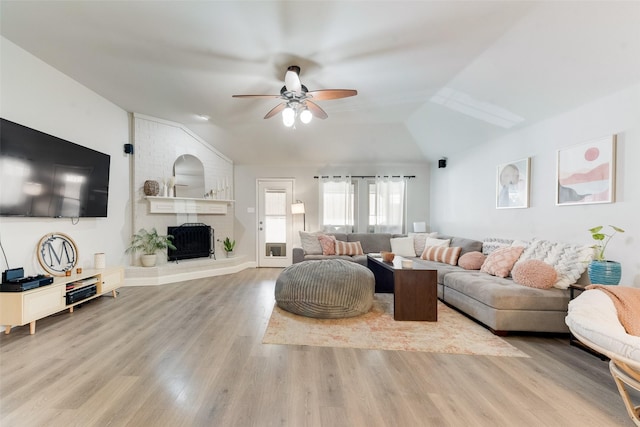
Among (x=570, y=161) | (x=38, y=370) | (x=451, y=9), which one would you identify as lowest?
(x=38, y=370)

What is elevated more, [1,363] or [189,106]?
[189,106]

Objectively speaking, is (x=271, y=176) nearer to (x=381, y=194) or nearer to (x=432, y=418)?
(x=381, y=194)

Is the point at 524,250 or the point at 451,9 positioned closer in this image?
the point at 451,9

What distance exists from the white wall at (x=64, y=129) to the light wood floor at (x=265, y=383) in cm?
101

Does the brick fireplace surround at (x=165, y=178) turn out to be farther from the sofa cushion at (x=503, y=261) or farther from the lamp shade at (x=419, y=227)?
the sofa cushion at (x=503, y=261)

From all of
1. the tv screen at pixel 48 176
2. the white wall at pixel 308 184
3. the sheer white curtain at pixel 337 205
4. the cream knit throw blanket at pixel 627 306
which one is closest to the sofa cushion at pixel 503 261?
the cream knit throw blanket at pixel 627 306

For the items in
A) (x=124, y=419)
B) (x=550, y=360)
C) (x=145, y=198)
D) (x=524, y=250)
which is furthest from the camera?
(x=145, y=198)

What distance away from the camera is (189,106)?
167 inches

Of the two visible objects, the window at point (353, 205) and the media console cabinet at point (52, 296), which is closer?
the media console cabinet at point (52, 296)

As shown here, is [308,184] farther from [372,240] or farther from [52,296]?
[52,296]

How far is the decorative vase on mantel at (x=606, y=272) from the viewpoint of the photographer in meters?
2.47

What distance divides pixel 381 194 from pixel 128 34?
16.4ft

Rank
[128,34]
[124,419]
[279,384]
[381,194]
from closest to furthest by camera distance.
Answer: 1. [124,419]
2. [279,384]
3. [128,34]
4. [381,194]

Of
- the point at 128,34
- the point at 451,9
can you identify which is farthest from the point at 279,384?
the point at 128,34
